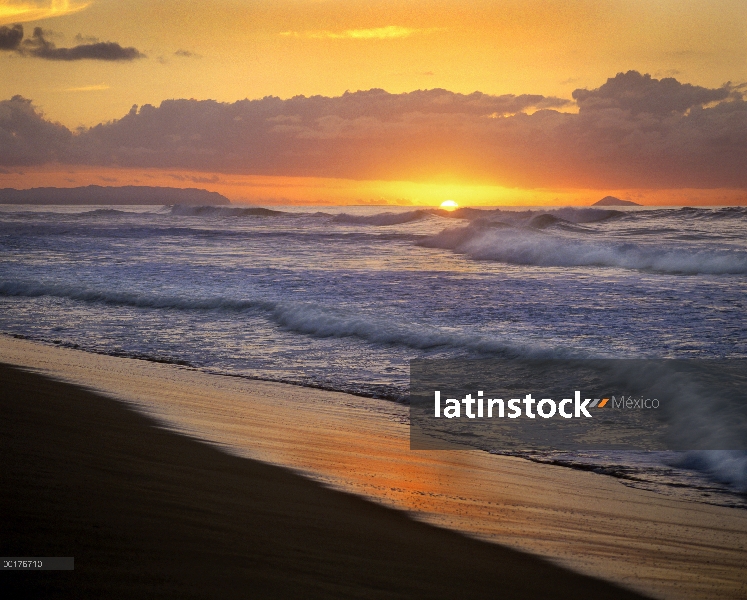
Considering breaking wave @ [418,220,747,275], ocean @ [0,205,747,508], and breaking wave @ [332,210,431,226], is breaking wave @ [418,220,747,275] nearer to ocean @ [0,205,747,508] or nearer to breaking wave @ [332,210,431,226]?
ocean @ [0,205,747,508]

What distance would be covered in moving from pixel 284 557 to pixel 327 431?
3031mm

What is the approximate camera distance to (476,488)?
15.6 ft

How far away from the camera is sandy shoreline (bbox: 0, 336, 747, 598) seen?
11.6ft

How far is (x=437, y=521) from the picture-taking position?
397cm

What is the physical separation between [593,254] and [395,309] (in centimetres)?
1599

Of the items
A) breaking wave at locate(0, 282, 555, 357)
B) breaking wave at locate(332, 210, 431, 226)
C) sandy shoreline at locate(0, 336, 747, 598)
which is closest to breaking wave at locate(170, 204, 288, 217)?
breaking wave at locate(332, 210, 431, 226)

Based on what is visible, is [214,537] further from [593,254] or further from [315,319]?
[593,254]

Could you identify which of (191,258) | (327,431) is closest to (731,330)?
(327,431)

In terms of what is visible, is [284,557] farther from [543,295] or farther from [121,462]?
[543,295]

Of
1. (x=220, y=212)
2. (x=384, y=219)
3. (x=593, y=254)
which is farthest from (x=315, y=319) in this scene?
(x=220, y=212)

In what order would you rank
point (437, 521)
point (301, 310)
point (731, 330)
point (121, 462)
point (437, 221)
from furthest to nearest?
point (437, 221)
point (301, 310)
point (731, 330)
point (121, 462)
point (437, 521)

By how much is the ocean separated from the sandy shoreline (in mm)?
582

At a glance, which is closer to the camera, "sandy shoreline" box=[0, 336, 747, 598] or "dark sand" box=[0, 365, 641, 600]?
"dark sand" box=[0, 365, 641, 600]

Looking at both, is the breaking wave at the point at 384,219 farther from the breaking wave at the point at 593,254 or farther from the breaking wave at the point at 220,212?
the breaking wave at the point at 593,254
